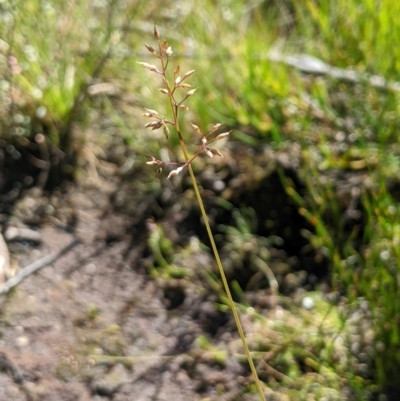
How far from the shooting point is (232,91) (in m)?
2.34

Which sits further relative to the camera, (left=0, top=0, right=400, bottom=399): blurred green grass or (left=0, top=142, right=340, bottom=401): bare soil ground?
(left=0, top=0, right=400, bottom=399): blurred green grass

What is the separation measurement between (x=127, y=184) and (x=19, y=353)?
2.67 ft

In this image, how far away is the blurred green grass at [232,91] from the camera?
1951 mm

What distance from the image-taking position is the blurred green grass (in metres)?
1.95

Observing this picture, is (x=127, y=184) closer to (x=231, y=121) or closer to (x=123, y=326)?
(x=231, y=121)

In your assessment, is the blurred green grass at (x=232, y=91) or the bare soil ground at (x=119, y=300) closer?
the bare soil ground at (x=119, y=300)

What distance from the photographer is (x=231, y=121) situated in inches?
86.7

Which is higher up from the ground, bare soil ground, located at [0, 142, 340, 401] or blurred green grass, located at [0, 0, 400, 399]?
blurred green grass, located at [0, 0, 400, 399]

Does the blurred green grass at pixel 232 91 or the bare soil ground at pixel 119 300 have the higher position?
the blurred green grass at pixel 232 91

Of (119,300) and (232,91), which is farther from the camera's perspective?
(232,91)

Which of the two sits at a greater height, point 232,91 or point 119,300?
point 232,91

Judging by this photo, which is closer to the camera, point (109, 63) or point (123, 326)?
point (123, 326)

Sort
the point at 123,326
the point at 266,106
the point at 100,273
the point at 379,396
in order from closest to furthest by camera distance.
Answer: the point at 379,396 → the point at 123,326 → the point at 100,273 → the point at 266,106

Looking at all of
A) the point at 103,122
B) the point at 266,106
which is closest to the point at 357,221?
the point at 266,106
